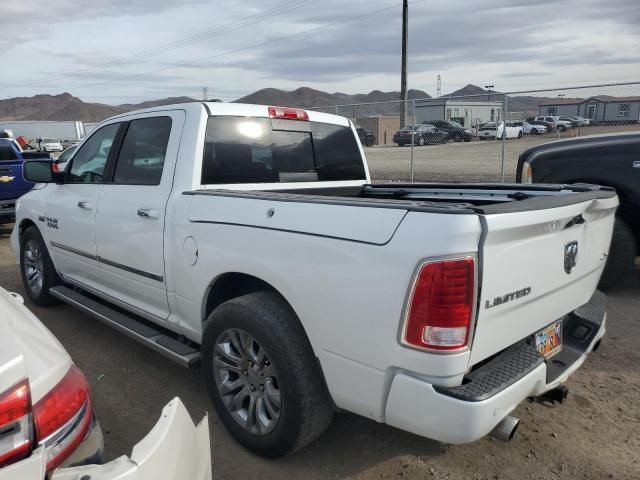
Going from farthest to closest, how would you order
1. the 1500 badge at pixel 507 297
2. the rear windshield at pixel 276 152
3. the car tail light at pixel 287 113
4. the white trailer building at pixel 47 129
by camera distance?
the white trailer building at pixel 47 129 < the car tail light at pixel 287 113 < the rear windshield at pixel 276 152 < the 1500 badge at pixel 507 297

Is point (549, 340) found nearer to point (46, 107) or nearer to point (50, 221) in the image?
point (50, 221)

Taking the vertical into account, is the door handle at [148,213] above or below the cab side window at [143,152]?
below

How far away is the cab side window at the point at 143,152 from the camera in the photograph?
3588mm

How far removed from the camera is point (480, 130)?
2319cm

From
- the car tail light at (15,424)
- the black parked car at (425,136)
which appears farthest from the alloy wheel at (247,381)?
the black parked car at (425,136)

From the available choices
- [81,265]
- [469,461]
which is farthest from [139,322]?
[469,461]

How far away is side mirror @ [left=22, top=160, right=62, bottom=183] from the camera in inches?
177

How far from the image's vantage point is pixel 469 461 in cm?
278

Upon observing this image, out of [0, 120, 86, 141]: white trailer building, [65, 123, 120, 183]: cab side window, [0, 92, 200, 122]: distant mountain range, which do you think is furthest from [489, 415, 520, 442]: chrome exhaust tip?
[0, 92, 200, 122]: distant mountain range

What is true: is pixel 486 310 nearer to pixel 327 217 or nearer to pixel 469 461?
pixel 327 217

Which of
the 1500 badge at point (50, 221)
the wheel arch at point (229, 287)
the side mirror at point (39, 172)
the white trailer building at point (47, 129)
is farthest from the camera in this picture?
the white trailer building at point (47, 129)

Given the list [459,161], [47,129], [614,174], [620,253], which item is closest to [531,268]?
[620,253]

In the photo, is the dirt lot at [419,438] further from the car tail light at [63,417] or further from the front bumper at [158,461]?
the car tail light at [63,417]

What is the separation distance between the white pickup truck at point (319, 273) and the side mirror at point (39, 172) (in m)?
0.37
